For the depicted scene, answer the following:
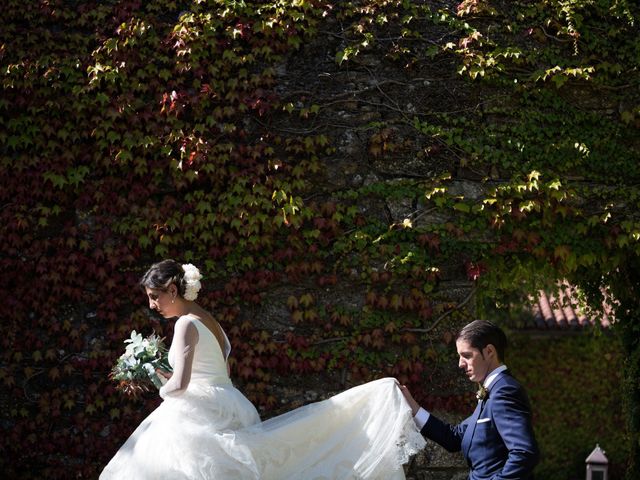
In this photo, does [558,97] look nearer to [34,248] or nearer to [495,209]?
[495,209]

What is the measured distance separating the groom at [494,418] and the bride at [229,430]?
77 centimetres

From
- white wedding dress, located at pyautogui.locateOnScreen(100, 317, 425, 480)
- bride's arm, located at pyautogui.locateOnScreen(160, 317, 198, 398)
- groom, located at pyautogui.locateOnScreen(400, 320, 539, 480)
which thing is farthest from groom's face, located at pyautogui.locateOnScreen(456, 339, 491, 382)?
bride's arm, located at pyautogui.locateOnScreen(160, 317, 198, 398)

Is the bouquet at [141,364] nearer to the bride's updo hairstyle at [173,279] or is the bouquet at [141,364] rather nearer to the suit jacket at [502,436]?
the bride's updo hairstyle at [173,279]

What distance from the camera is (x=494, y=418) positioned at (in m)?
3.97

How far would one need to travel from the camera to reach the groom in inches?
149

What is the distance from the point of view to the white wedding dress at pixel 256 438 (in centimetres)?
480

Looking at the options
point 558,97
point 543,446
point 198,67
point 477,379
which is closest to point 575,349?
point 543,446

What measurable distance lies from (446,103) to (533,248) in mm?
1431

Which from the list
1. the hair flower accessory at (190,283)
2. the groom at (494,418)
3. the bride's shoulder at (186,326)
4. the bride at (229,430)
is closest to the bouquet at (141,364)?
the bride at (229,430)

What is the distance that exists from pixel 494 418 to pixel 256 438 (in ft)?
5.13

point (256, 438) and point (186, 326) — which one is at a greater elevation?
point (186, 326)

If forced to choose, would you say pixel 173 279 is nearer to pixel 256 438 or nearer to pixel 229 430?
pixel 229 430

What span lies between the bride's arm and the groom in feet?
5.38

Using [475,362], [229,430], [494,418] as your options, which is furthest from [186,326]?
[494,418]
